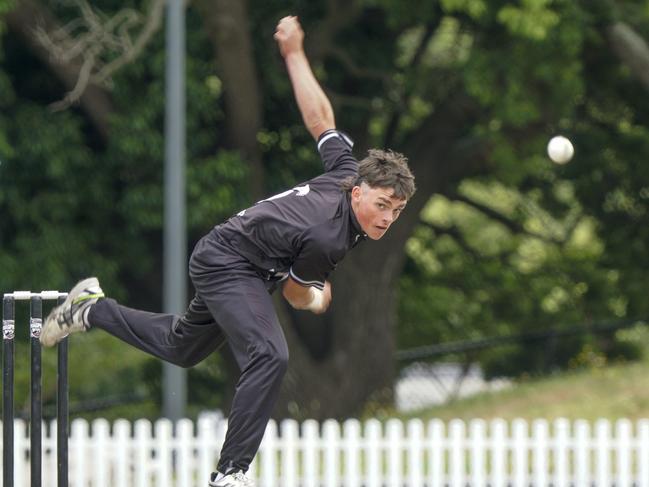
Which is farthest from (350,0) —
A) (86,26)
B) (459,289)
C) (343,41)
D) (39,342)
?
(39,342)

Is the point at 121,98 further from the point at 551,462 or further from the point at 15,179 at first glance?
the point at 551,462

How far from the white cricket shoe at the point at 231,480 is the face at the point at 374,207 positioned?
48.6 inches

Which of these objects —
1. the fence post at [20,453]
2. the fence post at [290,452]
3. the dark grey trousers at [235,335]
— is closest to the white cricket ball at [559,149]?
the fence post at [290,452]

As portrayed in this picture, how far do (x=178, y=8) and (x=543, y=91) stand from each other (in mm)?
4908

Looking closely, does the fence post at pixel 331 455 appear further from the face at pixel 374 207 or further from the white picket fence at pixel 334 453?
the face at pixel 374 207

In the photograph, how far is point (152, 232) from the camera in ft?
54.5

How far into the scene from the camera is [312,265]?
6191 mm

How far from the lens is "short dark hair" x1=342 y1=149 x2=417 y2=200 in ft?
20.1

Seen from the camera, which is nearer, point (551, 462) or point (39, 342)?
point (39, 342)

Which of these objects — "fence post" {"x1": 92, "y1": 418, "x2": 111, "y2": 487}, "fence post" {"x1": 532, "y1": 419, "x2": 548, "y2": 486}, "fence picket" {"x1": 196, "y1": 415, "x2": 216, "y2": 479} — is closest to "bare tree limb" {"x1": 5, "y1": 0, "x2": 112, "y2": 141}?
"fence post" {"x1": 92, "y1": 418, "x2": 111, "y2": 487}

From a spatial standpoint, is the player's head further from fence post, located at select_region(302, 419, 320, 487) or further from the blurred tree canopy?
the blurred tree canopy

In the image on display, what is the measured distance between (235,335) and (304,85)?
4.34 ft

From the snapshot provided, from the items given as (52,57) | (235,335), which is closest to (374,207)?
(235,335)

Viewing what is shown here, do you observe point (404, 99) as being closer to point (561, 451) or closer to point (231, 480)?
point (561, 451)
